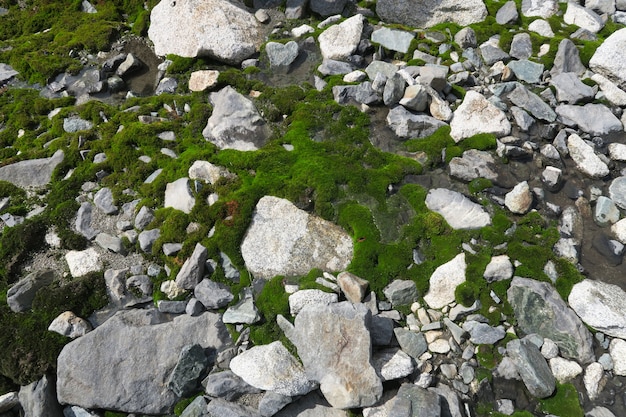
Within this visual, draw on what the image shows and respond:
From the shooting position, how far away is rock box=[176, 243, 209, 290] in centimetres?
973

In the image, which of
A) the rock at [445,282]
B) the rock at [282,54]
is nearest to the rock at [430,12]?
the rock at [282,54]

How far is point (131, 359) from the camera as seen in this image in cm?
878

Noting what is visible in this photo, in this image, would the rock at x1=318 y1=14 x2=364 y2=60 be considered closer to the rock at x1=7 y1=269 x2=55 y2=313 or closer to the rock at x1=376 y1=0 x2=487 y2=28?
the rock at x1=376 y1=0 x2=487 y2=28

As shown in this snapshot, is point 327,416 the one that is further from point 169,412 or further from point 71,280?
point 71,280

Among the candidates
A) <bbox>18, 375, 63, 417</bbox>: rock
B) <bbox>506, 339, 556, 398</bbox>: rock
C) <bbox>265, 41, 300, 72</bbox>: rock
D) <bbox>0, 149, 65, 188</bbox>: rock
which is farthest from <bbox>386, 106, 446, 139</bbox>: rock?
<bbox>18, 375, 63, 417</bbox>: rock

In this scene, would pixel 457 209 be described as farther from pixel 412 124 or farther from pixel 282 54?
pixel 282 54

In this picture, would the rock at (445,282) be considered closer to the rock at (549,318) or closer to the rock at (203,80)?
the rock at (549,318)

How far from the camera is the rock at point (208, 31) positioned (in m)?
Result: 15.0

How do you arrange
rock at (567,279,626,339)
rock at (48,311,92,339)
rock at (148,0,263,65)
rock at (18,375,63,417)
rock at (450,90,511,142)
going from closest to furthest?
1. rock at (18,375,63,417)
2. rock at (567,279,626,339)
3. rock at (48,311,92,339)
4. rock at (450,90,511,142)
5. rock at (148,0,263,65)

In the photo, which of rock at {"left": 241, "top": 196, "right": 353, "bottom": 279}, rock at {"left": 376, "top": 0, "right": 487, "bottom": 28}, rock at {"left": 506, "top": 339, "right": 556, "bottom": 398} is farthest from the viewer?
rock at {"left": 376, "top": 0, "right": 487, "bottom": 28}

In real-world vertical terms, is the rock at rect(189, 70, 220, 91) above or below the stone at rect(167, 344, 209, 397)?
above

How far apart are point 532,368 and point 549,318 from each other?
1273mm

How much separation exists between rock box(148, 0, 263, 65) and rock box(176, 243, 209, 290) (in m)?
8.11

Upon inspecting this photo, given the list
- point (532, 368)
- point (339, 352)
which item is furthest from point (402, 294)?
point (532, 368)
